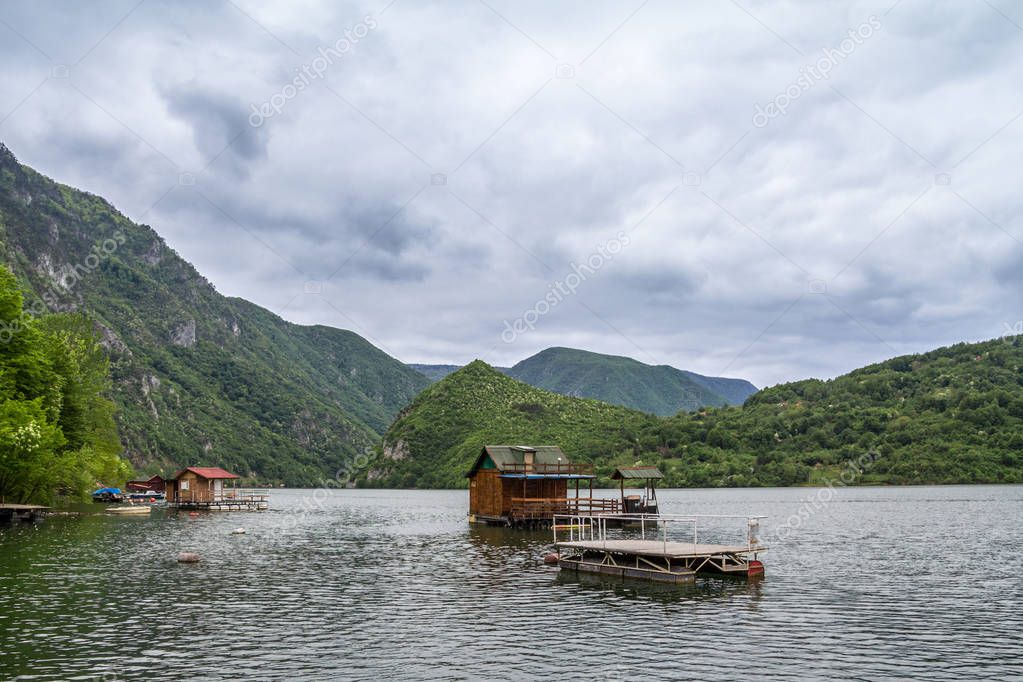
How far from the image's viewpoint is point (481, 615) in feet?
109

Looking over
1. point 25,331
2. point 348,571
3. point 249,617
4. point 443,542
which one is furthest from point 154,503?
point 249,617

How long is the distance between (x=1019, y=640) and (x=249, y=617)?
29.5 meters

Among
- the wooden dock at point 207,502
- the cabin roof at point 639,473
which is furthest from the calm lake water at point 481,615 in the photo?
the wooden dock at point 207,502

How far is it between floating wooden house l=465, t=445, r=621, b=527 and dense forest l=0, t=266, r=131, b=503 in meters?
43.5

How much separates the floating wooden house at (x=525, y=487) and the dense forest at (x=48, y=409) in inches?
1713

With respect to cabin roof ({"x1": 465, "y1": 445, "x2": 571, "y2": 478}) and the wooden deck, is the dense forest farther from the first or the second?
the wooden deck

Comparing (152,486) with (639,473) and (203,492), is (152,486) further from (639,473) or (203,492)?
(639,473)

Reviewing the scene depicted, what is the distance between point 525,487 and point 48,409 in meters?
51.4

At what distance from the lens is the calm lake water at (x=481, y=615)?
2456 cm

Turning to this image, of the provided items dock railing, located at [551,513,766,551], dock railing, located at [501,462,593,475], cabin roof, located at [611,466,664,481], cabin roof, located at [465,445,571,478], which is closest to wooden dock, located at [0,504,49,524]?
cabin roof, located at [465,445,571,478]

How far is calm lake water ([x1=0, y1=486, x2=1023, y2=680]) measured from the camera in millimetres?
24562

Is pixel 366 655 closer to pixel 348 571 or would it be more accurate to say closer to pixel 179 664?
pixel 179 664

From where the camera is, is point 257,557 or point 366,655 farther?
point 257,557

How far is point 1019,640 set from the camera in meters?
28.3
